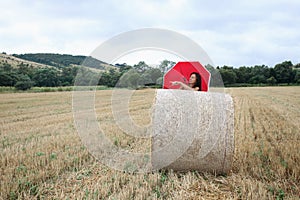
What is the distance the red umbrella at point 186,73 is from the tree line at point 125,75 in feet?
1.32

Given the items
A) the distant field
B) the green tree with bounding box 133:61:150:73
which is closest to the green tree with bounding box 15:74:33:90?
the distant field

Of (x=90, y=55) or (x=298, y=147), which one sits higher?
(x=90, y=55)

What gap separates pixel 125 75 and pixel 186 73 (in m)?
1.94

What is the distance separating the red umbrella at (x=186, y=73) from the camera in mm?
5567

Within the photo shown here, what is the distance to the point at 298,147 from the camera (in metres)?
5.15

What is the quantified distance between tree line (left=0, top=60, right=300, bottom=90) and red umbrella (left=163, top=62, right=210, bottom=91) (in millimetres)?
401

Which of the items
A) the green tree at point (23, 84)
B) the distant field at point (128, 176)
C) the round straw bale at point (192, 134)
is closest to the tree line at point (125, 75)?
the green tree at point (23, 84)

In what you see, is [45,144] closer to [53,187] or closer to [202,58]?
[53,187]

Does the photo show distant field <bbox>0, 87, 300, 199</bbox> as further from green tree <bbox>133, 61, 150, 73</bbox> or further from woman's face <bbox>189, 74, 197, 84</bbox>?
green tree <bbox>133, 61, 150, 73</bbox>

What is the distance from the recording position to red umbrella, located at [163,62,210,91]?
219 inches

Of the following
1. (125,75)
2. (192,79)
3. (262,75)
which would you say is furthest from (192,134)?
(262,75)

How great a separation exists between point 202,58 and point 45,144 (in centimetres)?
389

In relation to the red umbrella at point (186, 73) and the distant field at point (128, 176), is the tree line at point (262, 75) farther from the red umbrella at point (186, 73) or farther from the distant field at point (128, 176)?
the distant field at point (128, 176)

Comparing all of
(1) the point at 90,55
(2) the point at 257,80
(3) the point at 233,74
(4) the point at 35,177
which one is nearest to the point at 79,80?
(1) the point at 90,55
